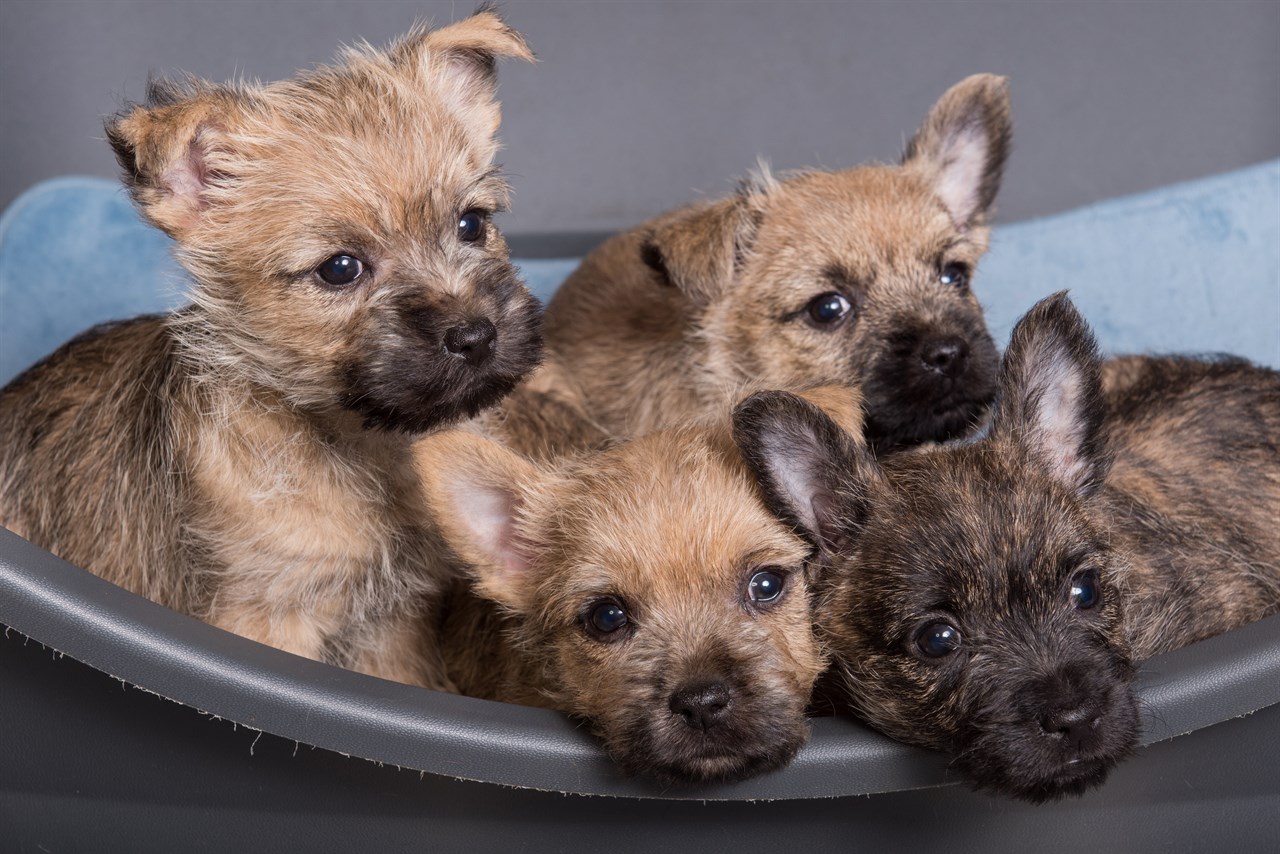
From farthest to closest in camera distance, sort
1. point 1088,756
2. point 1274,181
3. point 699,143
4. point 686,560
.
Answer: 1. point 699,143
2. point 1274,181
3. point 686,560
4. point 1088,756

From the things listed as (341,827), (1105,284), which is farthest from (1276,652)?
(1105,284)

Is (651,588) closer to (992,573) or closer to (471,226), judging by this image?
(992,573)

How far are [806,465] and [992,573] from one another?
42cm

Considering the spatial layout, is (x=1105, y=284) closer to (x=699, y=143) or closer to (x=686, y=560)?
(x=699, y=143)

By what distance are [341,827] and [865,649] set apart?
1.03 metres

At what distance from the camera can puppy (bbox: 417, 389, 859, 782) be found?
256 centimetres

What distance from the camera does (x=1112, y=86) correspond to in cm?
666

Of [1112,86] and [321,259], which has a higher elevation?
[321,259]

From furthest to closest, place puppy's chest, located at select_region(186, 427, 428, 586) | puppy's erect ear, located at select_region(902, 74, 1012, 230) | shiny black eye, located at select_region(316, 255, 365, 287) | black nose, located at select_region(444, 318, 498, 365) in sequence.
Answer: puppy's erect ear, located at select_region(902, 74, 1012, 230) < puppy's chest, located at select_region(186, 427, 428, 586) < shiny black eye, located at select_region(316, 255, 365, 287) < black nose, located at select_region(444, 318, 498, 365)

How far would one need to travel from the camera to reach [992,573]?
8.76ft

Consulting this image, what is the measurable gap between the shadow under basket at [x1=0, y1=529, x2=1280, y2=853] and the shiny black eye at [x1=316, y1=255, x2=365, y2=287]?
705 mm

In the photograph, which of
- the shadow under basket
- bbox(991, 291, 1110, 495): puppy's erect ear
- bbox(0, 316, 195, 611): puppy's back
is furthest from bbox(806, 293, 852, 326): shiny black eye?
bbox(0, 316, 195, 611): puppy's back

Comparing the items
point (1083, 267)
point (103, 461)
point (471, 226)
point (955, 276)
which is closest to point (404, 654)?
point (103, 461)

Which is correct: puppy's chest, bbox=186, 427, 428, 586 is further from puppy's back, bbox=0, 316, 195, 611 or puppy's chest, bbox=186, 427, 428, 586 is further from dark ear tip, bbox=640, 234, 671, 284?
dark ear tip, bbox=640, 234, 671, 284
